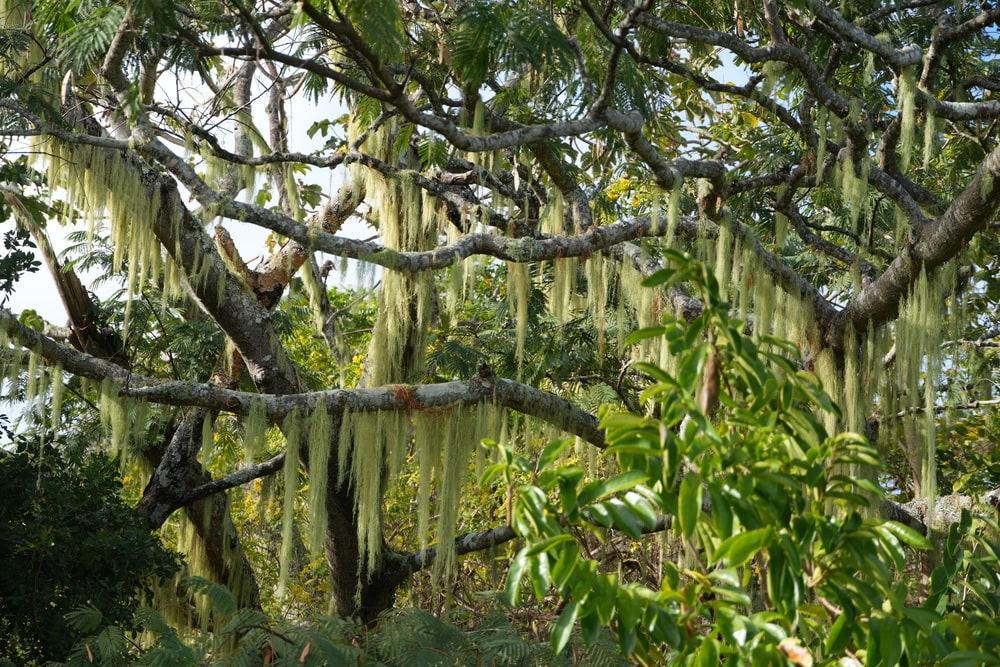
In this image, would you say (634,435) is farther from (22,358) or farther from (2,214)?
(2,214)

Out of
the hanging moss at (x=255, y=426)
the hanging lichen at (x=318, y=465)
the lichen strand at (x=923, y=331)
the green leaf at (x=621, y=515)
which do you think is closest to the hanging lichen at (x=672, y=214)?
the lichen strand at (x=923, y=331)

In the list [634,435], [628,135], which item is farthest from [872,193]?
[634,435]

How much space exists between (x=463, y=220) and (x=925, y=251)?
8.62ft

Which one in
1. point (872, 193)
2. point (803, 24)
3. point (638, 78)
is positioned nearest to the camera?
point (638, 78)

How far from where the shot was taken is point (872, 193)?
5512 mm

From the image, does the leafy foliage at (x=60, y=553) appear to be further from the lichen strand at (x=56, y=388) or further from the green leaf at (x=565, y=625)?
the green leaf at (x=565, y=625)

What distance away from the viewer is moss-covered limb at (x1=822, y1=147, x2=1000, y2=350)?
4.12m

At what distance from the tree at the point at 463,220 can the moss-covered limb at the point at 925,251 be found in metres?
0.02

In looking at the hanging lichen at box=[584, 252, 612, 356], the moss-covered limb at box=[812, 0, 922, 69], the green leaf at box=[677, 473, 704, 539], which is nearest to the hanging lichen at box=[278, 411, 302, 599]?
the hanging lichen at box=[584, 252, 612, 356]

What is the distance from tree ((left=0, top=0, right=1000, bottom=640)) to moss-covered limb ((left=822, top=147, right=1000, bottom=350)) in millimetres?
15

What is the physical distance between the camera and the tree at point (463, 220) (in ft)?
13.9

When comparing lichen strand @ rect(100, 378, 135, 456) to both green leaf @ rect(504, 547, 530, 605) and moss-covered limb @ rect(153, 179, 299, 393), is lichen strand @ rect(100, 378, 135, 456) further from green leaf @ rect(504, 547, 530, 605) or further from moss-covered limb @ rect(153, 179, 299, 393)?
green leaf @ rect(504, 547, 530, 605)

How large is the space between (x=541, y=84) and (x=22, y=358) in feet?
9.98

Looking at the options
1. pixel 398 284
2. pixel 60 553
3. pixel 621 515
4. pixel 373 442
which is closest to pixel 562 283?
pixel 398 284
